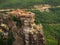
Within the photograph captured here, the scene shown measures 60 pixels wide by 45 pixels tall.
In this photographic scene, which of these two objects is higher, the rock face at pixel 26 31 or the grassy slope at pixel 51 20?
the rock face at pixel 26 31

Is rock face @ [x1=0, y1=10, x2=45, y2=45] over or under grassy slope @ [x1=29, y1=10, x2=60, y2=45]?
over

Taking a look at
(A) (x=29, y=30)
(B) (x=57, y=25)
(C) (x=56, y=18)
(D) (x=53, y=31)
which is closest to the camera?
(A) (x=29, y=30)

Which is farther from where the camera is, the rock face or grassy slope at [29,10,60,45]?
grassy slope at [29,10,60,45]

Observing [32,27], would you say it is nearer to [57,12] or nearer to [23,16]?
[23,16]

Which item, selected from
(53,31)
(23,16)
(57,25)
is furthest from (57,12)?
(23,16)

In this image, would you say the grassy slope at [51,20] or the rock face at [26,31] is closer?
the rock face at [26,31]

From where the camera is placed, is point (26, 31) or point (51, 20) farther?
point (51, 20)

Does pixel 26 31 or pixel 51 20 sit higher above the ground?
pixel 26 31

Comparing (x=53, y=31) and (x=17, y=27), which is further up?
(x=17, y=27)
